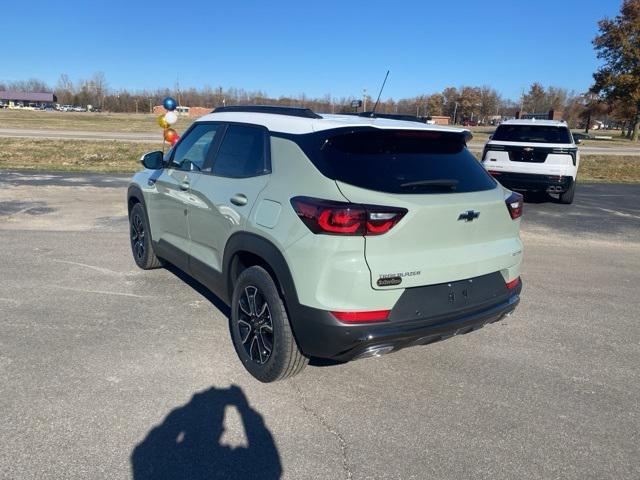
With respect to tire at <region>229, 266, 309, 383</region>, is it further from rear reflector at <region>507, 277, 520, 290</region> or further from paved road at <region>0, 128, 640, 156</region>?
paved road at <region>0, 128, 640, 156</region>

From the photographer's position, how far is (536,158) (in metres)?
10.3

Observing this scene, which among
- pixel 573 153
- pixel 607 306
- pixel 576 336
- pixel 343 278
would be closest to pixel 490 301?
pixel 343 278

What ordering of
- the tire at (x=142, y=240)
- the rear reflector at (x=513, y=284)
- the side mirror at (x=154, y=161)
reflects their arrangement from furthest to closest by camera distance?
1. the tire at (x=142, y=240)
2. the side mirror at (x=154, y=161)
3. the rear reflector at (x=513, y=284)

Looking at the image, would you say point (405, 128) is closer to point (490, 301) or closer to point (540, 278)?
point (490, 301)

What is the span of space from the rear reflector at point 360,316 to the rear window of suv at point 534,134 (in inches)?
362

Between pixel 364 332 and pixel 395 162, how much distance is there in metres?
1.04

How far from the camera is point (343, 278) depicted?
269cm

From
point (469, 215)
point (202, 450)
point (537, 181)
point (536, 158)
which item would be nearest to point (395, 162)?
point (469, 215)

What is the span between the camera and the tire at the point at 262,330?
120 inches

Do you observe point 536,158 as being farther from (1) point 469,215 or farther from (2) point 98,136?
(2) point 98,136

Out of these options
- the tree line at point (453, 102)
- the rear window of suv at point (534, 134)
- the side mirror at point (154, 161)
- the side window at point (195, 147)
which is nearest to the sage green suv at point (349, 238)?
the side window at point (195, 147)

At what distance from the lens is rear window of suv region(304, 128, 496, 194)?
2.87 meters

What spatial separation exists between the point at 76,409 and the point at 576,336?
3.83 meters

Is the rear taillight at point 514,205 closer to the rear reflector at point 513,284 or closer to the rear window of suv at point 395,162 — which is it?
the rear window of suv at point 395,162
